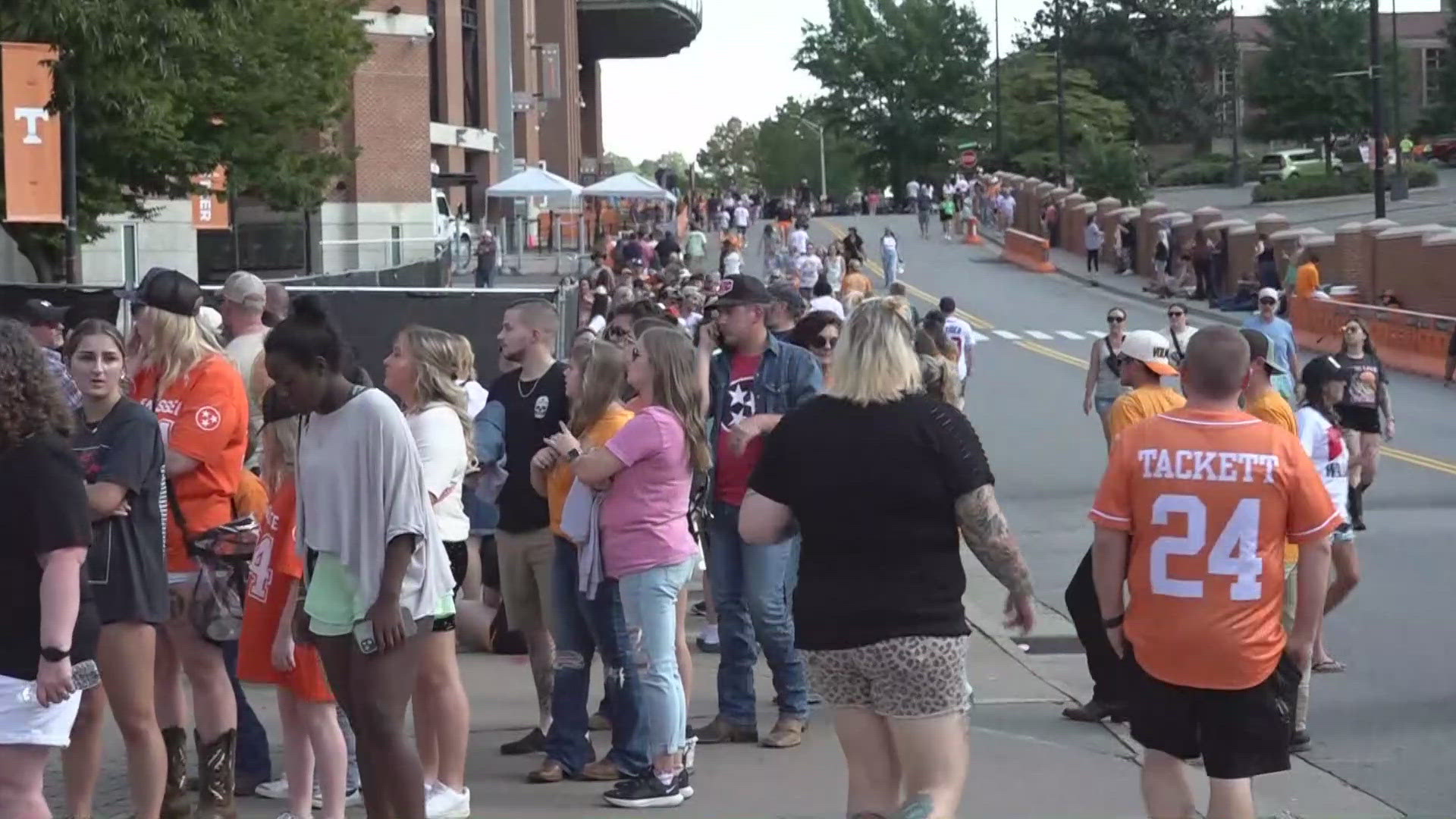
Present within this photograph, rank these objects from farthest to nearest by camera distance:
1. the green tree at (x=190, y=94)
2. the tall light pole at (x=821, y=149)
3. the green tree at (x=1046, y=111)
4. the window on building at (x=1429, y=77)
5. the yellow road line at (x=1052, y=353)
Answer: the tall light pole at (x=821, y=149)
the window on building at (x=1429, y=77)
the green tree at (x=1046, y=111)
the yellow road line at (x=1052, y=353)
the green tree at (x=190, y=94)

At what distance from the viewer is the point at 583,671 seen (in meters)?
7.67

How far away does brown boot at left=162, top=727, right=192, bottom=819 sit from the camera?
701cm

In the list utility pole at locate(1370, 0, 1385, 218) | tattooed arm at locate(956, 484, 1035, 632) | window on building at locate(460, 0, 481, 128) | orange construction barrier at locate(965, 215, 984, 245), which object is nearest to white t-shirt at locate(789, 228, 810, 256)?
utility pole at locate(1370, 0, 1385, 218)

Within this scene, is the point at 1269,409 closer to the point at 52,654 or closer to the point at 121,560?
the point at 121,560

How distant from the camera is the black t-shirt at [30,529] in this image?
5219 mm

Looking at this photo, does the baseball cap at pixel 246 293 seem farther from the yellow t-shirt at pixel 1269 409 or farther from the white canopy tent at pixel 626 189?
the white canopy tent at pixel 626 189

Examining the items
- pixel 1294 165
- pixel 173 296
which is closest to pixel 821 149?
pixel 1294 165

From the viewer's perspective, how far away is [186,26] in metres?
14.9

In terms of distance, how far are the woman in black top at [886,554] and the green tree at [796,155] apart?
384 ft

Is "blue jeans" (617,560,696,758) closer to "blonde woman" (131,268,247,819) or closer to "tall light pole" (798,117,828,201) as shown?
"blonde woman" (131,268,247,819)

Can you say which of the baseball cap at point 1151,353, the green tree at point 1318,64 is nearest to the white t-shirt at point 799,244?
the baseball cap at point 1151,353

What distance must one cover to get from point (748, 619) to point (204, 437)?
2.66m

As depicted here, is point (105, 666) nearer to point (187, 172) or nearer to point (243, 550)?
point (243, 550)

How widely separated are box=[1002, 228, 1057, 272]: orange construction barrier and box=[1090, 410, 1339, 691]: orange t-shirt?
4811 cm
